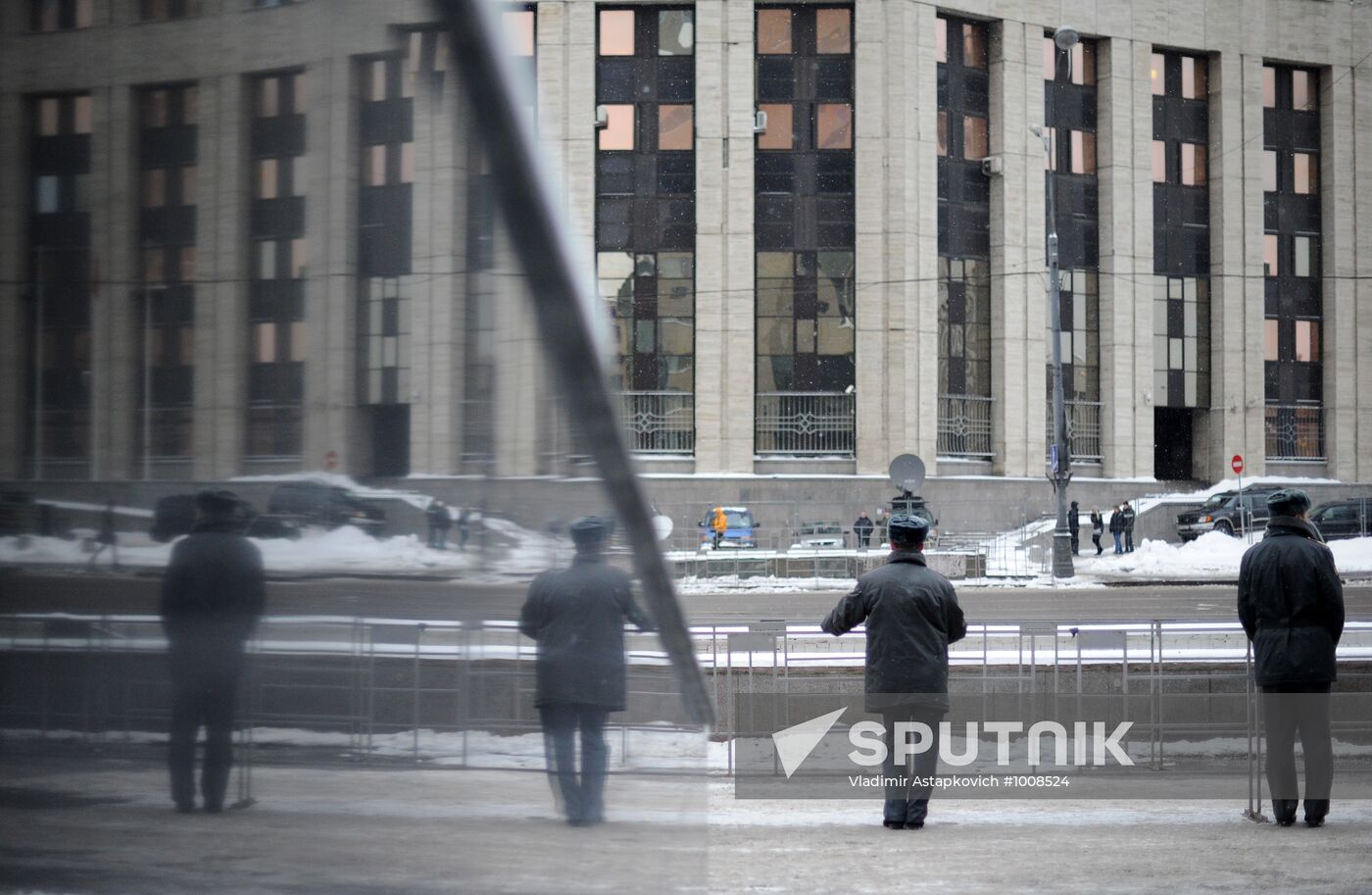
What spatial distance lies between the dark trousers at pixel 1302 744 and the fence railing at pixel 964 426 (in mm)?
36349

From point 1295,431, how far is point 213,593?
5103cm

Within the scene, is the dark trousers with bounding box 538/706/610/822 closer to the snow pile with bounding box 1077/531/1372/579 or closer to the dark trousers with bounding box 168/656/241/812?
the dark trousers with bounding box 168/656/241/812

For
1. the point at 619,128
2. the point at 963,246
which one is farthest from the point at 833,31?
the point at 963,246

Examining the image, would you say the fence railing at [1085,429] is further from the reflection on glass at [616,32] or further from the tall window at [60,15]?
the tall window at [60,15]

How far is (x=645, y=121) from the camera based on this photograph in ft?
136

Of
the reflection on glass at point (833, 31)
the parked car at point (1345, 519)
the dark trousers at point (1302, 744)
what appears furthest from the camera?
the reflection on glass at point (833, 31)

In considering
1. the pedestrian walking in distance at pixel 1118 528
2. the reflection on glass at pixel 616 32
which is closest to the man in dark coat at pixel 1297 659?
the pedestrian walking in distance at pixel 1118 528

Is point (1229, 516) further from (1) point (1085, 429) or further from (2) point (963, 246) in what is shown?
(2) point (963, 246)

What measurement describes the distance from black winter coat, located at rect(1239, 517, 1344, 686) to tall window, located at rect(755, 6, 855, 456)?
3509cm

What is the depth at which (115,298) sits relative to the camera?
98 centimetres

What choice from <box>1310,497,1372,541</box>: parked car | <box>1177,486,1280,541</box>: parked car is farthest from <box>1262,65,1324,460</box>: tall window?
<box>1310,497,1372,541</box>: parked car

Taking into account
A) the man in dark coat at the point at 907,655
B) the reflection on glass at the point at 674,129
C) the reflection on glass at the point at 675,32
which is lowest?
the man in dark coat at the point at 907,655

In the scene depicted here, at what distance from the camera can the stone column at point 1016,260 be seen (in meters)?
43.2

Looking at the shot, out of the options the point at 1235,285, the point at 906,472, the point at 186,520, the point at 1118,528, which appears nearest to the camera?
the point at 186,520
